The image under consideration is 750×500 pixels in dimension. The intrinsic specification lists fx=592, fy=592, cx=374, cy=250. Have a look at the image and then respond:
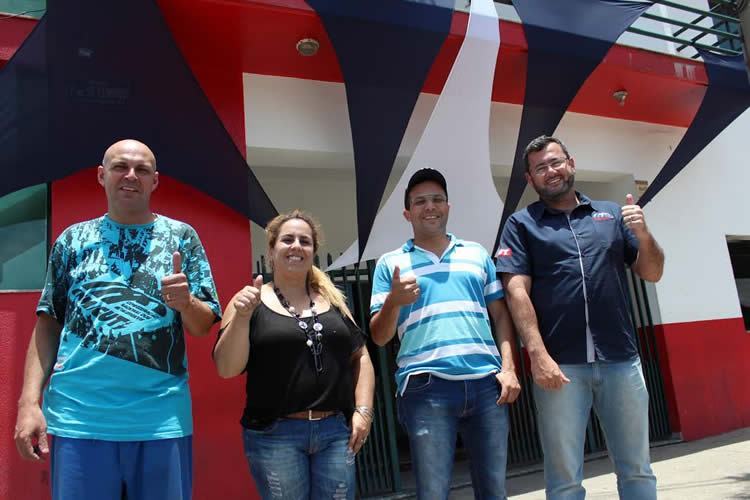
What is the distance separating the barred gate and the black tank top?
2.29m

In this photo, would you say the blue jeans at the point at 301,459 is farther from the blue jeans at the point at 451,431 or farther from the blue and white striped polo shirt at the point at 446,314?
the blue and white striped polo shirt at the point at 446,314

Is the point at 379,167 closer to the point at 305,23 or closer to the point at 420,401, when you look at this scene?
the point at 305,23

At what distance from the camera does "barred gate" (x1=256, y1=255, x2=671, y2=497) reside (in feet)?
15.2

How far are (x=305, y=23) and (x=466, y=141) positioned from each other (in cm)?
144

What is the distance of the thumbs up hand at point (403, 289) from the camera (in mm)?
2260


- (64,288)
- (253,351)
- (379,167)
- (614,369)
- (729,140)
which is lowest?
(614,369)

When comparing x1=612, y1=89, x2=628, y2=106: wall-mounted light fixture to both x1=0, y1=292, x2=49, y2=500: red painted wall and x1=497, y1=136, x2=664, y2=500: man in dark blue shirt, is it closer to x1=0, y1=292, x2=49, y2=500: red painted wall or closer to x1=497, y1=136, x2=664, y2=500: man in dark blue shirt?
x1=497, y1=136, x2=664, y2=500: man in dark blue shirt

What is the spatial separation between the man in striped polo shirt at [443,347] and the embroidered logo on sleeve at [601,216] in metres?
0.53

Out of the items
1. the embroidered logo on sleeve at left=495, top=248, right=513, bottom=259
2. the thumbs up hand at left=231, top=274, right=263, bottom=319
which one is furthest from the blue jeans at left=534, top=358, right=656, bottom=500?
the thumbs up hand at left=231, top=274, right=263, bottom=319

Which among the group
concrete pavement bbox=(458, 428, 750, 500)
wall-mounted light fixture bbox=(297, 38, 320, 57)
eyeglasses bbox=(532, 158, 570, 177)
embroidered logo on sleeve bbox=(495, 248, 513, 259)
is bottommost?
concrete pavement bbox=(458, 428, 750, 500)

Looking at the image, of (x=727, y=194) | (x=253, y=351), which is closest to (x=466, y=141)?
(x=253, y=351)

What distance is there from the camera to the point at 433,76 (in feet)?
15.7

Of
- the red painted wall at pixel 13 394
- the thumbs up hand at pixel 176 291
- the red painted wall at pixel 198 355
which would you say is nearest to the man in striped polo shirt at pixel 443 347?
the thumbs up hand at pixel 176 291

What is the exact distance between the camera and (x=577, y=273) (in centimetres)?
256
